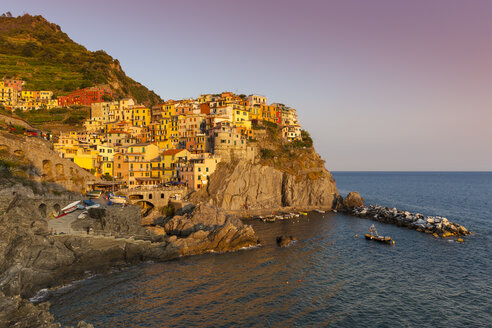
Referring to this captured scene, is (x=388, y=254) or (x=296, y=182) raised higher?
(x=296, y=182)

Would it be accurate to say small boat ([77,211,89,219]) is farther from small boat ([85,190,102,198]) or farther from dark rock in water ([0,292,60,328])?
dark rock in water ([0,292,60,328])

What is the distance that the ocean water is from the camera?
30.0 meters

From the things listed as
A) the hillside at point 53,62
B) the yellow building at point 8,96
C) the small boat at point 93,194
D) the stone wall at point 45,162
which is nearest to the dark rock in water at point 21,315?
the stone wall at point 45,162

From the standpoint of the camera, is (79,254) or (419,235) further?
(419,235)

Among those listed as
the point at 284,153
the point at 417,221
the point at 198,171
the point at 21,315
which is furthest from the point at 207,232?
the point at 284,153

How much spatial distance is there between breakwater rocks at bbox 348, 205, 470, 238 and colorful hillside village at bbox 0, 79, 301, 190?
37595 mm

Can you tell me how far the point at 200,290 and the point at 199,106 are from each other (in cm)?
7979

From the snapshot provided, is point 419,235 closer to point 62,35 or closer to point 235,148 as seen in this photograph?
point 235,148

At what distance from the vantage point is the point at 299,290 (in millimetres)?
36875

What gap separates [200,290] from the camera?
3562cm

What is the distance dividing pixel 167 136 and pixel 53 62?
89331 mm

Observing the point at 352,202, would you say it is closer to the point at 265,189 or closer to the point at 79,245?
the point at 265,189

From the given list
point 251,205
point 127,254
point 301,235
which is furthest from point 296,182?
point 127,254

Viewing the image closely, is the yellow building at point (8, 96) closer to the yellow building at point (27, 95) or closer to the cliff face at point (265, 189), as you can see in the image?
the yellow building at point (27, 95)
